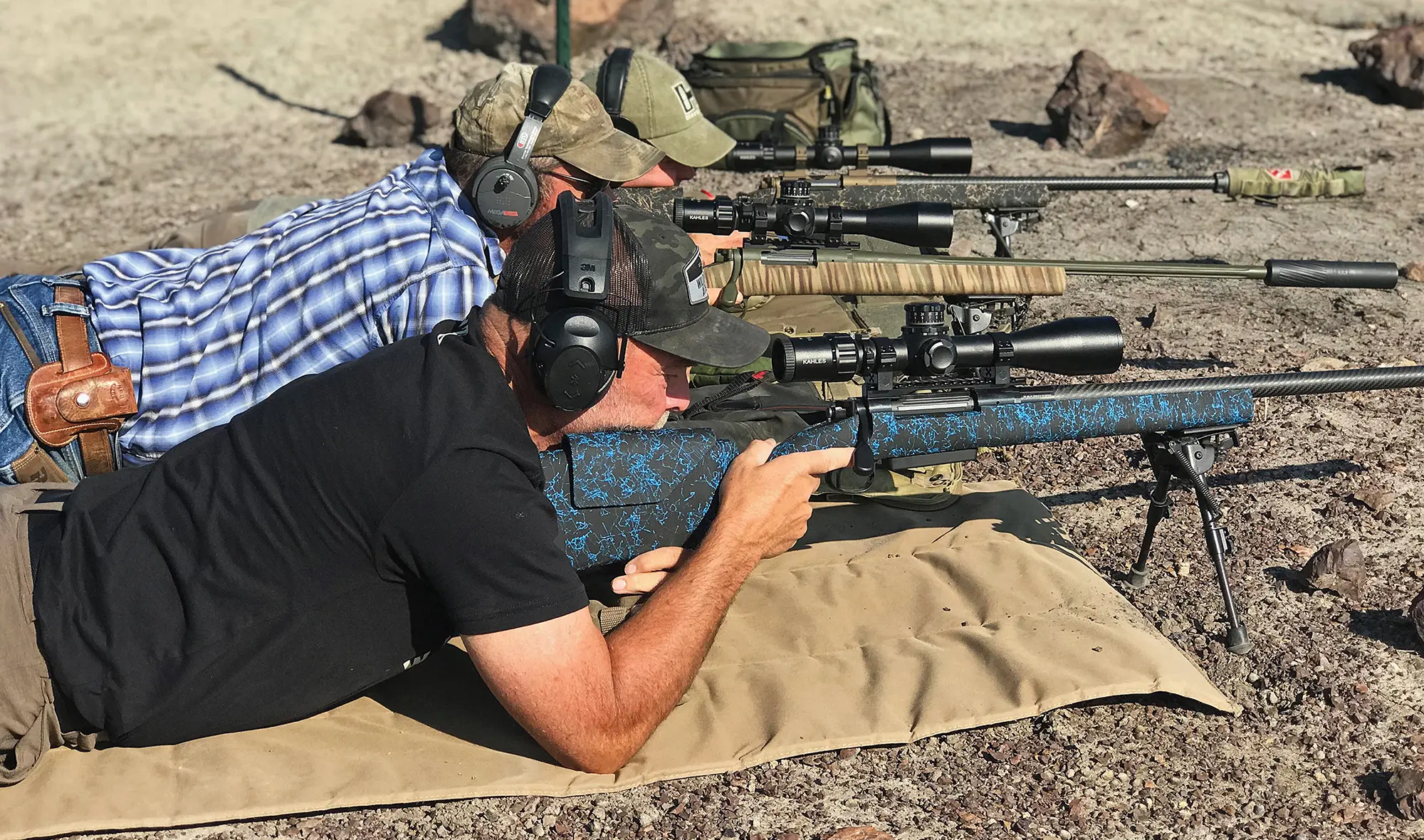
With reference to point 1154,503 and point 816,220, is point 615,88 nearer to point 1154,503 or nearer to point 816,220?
point 816,220

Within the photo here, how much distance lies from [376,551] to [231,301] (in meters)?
1.61

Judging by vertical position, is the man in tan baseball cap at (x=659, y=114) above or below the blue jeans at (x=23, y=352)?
above

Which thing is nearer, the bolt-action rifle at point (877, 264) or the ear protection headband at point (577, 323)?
the ear protection headband at point (577, 323)

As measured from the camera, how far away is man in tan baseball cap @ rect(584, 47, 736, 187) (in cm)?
496

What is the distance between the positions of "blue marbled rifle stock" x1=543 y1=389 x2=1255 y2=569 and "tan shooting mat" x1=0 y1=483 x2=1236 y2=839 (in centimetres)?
50

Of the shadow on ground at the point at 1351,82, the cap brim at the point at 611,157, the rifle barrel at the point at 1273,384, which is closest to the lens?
the rifle barrel at the point at 1273,384

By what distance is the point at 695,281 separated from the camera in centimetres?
293

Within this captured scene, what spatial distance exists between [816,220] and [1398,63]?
6.26m

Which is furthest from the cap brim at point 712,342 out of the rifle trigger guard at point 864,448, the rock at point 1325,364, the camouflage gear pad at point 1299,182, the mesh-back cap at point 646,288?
the camouflage gear pad at point 1299,182

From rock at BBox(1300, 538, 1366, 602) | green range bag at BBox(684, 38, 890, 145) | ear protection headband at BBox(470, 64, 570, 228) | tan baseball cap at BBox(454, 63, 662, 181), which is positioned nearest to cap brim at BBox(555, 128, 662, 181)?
tan baseball cap at BBox(454, 63, 662, 181)

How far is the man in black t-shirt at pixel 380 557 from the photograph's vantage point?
2.61 metres

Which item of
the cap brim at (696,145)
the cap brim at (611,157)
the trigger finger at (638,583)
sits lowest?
the trigger finger at (638,583)

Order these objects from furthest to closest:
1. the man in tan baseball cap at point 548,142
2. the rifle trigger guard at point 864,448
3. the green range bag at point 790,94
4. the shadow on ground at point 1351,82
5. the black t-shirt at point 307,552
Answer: the shadow on ground at point 1351,82 → the green range bag at point 790,94 → the man in tan baseball cap at point 548,142 → the rifle trigger guard at point 864,448 → the black t-shirt at point 307,552

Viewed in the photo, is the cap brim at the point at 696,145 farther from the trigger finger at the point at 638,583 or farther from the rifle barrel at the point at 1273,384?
the trigger finger at the point at 638,583
